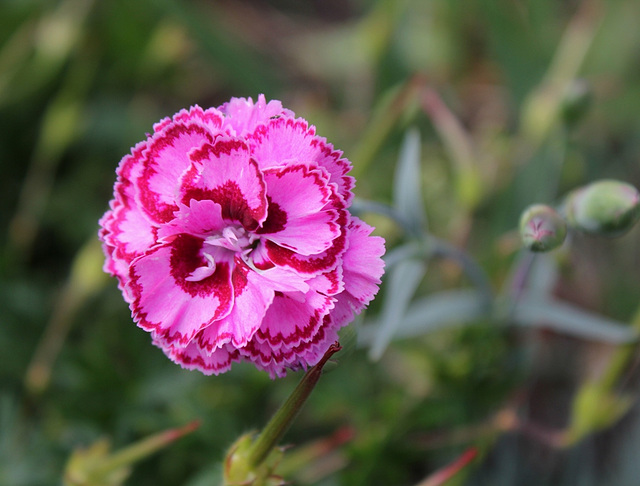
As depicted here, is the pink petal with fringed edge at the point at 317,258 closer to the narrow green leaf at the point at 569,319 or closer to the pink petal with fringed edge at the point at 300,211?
the pink petal with fringed edge at the point at 300,211

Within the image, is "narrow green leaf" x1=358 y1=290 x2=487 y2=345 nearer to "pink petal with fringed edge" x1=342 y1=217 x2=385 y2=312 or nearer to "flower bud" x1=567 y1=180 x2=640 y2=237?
"flower bud" x1=567 y1=180 x2=640 y2=237

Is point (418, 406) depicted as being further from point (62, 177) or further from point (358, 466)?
point (62, 177)

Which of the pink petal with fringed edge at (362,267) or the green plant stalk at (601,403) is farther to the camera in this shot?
the green plant stalk at (601,403)

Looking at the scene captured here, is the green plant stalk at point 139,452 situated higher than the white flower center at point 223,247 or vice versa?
the white flower center at point 223,247

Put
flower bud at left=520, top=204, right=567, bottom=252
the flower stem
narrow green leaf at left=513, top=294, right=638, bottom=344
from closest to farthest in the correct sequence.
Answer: the flower stem, flower bud at left=520, top=204, right=567, bottom=252, narrow green leaf at left=513, top=294, right=638, bottom=344

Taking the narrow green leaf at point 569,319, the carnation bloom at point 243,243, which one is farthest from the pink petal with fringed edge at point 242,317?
the narrow green leaf at point 569,319

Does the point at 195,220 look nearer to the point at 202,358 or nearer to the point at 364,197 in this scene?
the point at 202,358

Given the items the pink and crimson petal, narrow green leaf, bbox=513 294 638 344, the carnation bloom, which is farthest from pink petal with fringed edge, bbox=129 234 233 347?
narrow green leaf, bbox=513 294 638 344
